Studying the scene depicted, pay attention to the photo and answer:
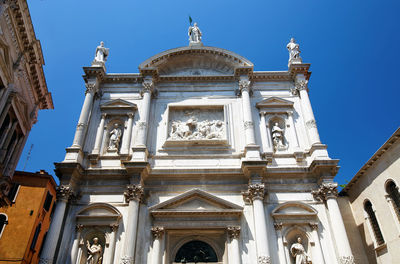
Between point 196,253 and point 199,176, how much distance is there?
3.36 m

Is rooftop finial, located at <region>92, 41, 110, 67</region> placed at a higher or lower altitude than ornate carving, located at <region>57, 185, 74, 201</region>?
higher

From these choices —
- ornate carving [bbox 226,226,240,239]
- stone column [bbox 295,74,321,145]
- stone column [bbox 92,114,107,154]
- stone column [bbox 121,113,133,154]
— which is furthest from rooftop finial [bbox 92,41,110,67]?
ornate carving [bbox 226,226,240,239]

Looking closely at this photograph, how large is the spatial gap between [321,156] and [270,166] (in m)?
2.39

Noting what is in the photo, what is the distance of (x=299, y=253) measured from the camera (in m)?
12.4

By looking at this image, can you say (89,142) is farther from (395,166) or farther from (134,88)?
(395,166)

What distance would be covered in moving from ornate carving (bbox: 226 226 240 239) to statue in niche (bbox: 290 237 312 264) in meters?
2.31

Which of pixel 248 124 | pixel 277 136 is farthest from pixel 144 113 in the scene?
pixel 277 136

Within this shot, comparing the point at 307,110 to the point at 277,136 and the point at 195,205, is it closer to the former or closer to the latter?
the point at 277,136

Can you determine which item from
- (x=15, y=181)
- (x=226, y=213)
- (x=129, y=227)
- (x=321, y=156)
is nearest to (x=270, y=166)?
(x=321, y=156)

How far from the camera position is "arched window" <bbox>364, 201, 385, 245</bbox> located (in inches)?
525

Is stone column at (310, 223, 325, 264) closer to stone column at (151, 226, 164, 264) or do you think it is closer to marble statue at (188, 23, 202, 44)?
stone column at (151, 226, 164, 264)

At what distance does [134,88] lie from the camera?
18.3m

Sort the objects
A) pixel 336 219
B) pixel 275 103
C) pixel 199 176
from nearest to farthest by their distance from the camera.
Answer: pixel 336 219
pixel 199 176
pixel 275 103

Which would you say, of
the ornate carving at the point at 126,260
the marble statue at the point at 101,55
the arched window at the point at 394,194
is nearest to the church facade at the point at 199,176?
the ornate carving at the point at 126,260
